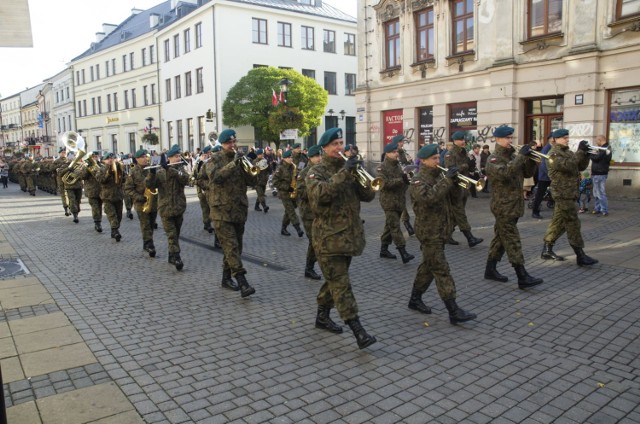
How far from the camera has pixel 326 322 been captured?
5.69m

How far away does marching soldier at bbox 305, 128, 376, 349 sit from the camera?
507 cm

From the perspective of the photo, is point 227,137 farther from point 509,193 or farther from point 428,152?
point 509,193

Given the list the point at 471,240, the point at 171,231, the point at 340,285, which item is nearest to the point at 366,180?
the point at 340,285

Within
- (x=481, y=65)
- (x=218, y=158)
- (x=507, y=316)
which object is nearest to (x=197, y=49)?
(x=481, y=65)

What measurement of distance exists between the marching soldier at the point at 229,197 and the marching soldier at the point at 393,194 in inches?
100.0

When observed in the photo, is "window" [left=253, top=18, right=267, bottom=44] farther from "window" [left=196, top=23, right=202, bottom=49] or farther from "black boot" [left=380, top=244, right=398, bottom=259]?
"black boot" [left=380, top=244, right=398, bottom=259]

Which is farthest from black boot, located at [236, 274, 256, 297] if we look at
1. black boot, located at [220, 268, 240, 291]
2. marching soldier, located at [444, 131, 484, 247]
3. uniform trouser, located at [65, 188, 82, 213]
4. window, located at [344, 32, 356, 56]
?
window, located at [344, 32, 356, 56]

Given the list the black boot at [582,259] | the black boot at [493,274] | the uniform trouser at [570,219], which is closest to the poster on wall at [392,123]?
the uniform trouser at [570,219]

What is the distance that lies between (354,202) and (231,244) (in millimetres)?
2491

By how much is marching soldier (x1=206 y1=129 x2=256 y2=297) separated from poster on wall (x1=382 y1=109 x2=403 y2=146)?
16.6m

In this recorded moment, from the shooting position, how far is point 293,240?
450 inches

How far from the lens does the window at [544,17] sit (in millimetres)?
16828

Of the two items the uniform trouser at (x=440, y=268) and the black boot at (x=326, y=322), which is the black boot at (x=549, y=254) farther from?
the black boot at (x=326, y=322)

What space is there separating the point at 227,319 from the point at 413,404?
2.80 metres
